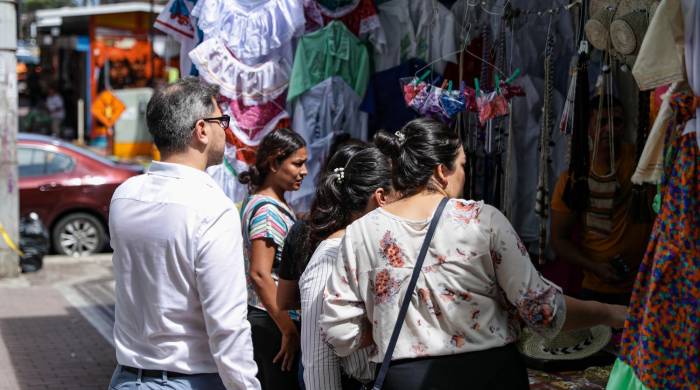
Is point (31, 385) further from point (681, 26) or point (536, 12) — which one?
point (681, 26)

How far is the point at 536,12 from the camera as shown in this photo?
5000 mm

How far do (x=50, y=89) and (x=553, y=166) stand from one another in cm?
2530

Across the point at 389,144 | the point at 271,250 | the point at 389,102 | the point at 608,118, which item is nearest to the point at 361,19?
the point at 389,102

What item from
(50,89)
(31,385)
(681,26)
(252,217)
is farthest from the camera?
(50,89)

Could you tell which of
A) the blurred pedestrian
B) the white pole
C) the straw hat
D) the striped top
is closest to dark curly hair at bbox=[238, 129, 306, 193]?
the striped top

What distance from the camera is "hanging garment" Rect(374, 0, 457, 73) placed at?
18.2 feet

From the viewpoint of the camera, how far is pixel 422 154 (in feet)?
10.2

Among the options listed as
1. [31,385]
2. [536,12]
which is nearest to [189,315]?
[536,12]

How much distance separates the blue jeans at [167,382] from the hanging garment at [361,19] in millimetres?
3481

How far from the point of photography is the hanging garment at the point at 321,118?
617 cm

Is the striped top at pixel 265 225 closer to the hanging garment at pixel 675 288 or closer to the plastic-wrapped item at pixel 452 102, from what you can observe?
the plastic-wrapped item at pixel 452 102

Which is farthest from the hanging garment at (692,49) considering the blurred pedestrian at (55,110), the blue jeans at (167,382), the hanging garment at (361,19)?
the blurred pedestrian at (55,110)

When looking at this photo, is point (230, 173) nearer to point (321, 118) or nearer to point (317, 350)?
point (321, 118)

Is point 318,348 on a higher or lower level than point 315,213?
lower
